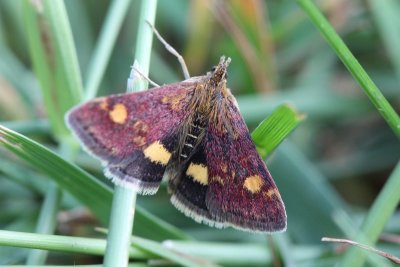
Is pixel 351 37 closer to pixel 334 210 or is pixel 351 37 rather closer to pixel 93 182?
pixel 334 210

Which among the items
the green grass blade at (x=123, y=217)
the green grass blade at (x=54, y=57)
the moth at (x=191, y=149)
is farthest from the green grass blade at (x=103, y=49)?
the green grass blade at (x=123, y=217)

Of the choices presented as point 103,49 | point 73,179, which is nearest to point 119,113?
point 73,179

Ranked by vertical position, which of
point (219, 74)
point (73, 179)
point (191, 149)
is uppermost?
point (219, 74)

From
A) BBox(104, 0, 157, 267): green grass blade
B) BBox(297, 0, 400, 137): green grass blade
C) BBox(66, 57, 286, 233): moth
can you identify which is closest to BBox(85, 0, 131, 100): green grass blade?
BBox(66, 57, 286, 233): moth

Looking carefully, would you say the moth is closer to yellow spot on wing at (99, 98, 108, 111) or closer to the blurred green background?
yellow spot on wing at (99, 98, 108, 111)

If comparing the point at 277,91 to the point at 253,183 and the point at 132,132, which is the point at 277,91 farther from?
the point at 132,132

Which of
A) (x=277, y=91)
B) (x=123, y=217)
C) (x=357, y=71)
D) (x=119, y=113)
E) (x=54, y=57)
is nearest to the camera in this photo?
(x=123, y=217)
